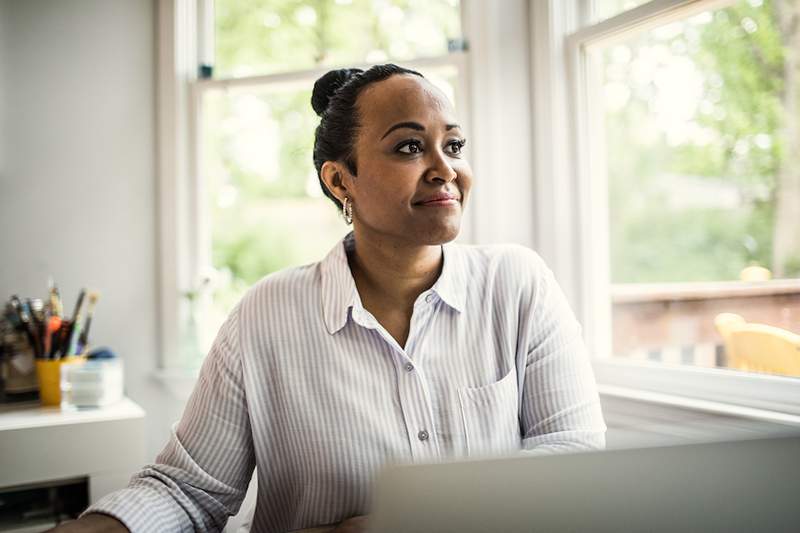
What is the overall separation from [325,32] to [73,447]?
1533 mm

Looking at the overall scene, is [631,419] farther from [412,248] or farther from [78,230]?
[78,230]

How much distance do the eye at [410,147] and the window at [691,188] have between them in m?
0.99

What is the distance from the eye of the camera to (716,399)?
165 centimetres

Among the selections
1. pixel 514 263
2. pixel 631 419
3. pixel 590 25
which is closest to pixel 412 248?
pixel 514 263

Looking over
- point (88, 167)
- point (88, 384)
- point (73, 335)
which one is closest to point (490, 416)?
point (88, 384)

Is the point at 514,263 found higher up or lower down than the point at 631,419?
higher up

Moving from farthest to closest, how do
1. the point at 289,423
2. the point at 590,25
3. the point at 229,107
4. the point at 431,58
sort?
the point at 229,107, the point at 431,58, the point at 590,25, the point at 289,423

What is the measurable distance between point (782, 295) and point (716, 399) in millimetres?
306

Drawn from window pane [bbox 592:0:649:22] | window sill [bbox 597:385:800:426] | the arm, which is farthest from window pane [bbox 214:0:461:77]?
the arm

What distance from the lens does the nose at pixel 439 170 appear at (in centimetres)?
120

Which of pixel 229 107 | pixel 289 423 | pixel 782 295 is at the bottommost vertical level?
pixel 289 423

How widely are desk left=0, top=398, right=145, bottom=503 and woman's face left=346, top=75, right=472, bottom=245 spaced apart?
0.99 meters

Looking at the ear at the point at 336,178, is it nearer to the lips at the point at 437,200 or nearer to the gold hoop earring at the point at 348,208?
the gold hoop earring at the point at 348,208

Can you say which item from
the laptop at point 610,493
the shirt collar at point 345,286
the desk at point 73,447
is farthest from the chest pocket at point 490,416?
the desk at point 73,447
